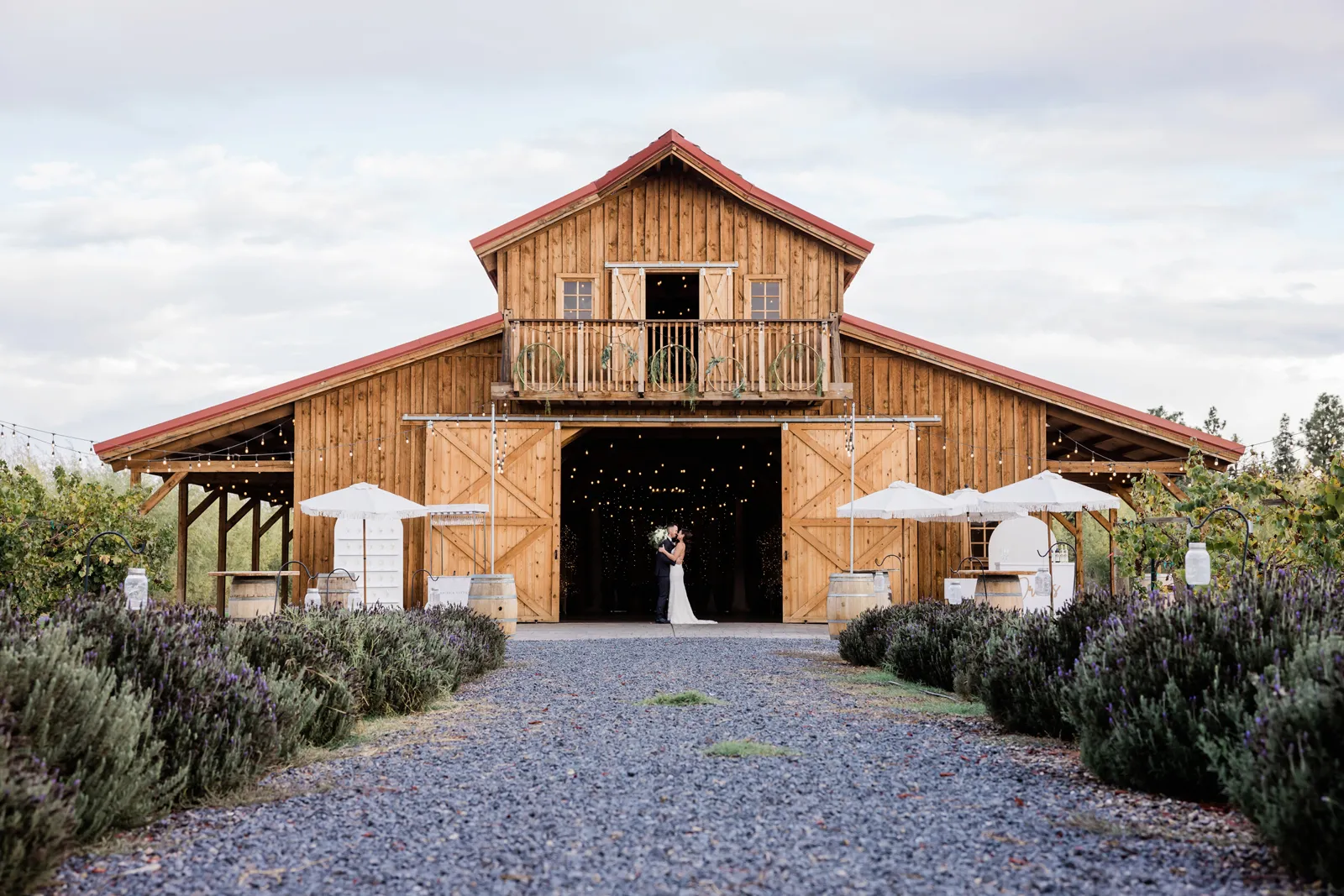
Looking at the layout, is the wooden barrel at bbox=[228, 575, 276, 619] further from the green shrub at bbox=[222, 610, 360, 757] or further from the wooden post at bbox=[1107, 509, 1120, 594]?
the wooden post at bbox=[1107, 509, 1120, 594]

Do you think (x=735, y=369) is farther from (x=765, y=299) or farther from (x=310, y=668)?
(x=310, y=668)

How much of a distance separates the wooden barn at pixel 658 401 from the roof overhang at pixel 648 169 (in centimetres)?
3

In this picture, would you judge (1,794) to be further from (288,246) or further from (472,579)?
(288,246)

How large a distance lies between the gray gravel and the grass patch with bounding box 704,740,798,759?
0.37 feet

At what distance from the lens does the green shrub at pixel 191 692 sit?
15.8 feet

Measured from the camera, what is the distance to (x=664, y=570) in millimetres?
19391

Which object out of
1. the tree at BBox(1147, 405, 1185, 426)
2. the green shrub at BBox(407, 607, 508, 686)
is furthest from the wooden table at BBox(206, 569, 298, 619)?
the tree at BBox(1147, 405, 1185, 426)

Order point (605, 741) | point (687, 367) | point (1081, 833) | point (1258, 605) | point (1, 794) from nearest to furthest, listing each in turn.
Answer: point (1, 794) → point (1081, 833) → point (1258, 605) → point (605, 741) → point (687, 367)

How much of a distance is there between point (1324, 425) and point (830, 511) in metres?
42.1

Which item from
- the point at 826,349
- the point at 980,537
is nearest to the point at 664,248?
the point at 826,349

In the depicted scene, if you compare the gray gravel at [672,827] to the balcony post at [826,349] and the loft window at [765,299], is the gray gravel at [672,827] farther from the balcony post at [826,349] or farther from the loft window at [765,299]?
the loft window at [765,299]

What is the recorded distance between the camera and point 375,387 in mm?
16906

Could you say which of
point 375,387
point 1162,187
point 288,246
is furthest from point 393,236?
point 1162,187

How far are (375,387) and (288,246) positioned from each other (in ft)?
33.6
